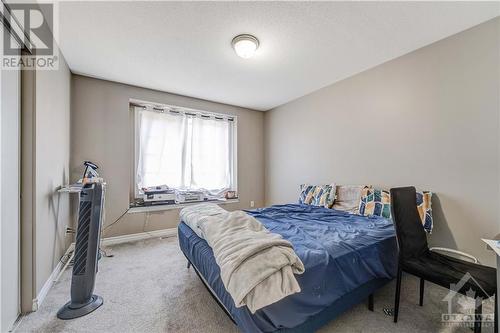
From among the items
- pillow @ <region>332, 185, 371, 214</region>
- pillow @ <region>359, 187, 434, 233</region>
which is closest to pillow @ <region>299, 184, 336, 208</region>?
pillow @ <region>332, 185, 371, 214</region>

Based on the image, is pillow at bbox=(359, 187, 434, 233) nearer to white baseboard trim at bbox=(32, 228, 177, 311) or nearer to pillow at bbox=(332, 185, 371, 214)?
pillow at bbox=(332, 185, 371, 214)

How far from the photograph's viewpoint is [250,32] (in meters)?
2.14

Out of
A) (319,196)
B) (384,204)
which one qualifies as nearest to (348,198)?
(319,196)

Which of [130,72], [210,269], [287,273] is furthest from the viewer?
[130,72]

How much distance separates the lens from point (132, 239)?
347 centimetres

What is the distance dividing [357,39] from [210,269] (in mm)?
2632

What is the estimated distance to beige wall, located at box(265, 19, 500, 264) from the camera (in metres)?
1.99

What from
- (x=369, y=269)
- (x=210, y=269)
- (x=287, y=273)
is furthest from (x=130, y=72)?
(x=369, y=269)

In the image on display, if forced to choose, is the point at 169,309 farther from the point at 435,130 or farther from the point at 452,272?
the point at 435,130

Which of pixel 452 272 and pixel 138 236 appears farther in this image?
pixel 138 236

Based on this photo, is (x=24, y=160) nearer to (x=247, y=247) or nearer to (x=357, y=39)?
(x=247, y=247)

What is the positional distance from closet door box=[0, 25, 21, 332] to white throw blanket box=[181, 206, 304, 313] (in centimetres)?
150

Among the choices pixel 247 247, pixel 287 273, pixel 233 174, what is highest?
pixel 233 174

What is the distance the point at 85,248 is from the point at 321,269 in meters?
1.86
